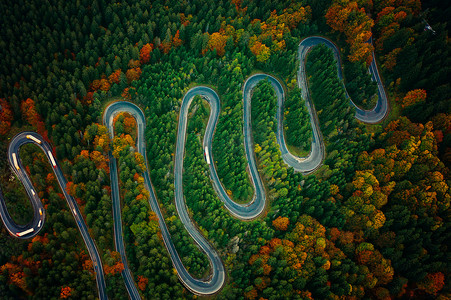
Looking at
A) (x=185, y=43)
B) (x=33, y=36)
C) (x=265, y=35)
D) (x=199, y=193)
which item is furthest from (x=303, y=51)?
(x=33, y=36)

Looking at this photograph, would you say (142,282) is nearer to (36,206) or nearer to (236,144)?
(36,206)

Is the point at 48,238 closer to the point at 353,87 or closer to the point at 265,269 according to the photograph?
the point at 265,269

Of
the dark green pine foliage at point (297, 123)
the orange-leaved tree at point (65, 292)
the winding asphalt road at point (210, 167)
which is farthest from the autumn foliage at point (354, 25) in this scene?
the orange-leaved tree at point (65, 292)

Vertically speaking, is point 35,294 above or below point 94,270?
above

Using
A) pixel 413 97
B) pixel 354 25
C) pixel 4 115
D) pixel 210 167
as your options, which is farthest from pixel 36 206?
pixel 413 97

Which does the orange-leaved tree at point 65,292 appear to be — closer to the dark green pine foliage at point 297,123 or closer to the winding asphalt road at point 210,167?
the winding asphalt road at point 210,167

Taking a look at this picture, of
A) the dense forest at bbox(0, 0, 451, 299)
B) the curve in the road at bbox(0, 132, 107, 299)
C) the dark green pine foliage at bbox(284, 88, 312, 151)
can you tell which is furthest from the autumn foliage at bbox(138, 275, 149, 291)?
the dark green pine foliage at bbox(284, 88, 312, 151)

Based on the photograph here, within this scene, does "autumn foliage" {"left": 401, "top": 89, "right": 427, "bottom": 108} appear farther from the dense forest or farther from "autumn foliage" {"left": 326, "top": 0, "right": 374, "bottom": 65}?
"autumn foliage" {"left": 326, "top": 0, "right": 374, "bottom": 65}
